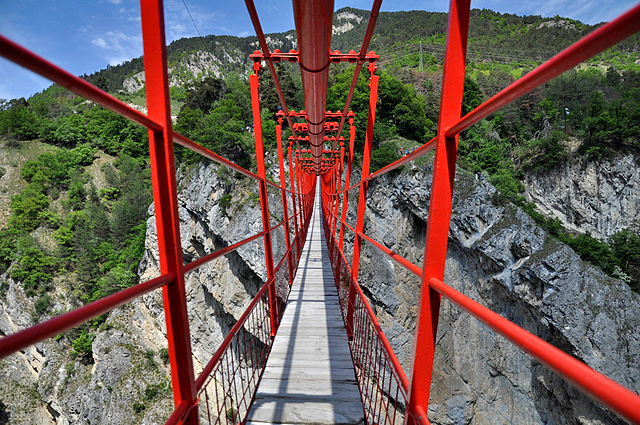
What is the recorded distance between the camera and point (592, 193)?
19.2 m

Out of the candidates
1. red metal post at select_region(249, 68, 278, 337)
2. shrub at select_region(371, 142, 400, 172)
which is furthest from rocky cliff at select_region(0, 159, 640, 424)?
red metal post at select_region(249, 68, 278, 337)

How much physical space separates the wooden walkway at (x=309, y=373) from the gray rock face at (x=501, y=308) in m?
11.1

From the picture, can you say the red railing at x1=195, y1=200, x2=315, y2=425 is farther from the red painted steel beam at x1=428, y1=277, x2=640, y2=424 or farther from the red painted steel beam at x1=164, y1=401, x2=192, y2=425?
the red painted steel beam at x1=428, y1=277, x2=640, y2=424

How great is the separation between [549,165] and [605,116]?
4.00 meters

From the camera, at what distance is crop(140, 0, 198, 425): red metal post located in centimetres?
79

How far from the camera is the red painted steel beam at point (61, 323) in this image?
335 millimetres

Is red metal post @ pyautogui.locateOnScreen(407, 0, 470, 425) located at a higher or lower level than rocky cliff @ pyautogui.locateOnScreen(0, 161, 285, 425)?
higher

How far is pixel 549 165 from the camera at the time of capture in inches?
816

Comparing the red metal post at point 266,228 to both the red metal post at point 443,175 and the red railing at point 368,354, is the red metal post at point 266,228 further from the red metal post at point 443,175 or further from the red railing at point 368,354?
the red metal post at point 443,175

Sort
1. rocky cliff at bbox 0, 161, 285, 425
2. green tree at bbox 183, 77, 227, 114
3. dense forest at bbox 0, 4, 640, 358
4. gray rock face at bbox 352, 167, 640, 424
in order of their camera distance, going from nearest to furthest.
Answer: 1. gray rock face at bbox 352, 167, 640, 424
2. rocky cliff at bbox 0, 161, 285, 425
3. dense forest at bbox 0, 4, 640, 358
4. green tree at bbox 183, 77, 227, 114

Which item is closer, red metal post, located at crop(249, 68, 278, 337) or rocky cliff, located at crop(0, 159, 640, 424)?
red metal post, located at crop(249, 68, 278, 337)

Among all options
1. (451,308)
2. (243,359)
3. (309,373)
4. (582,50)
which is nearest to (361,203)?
(309,373)

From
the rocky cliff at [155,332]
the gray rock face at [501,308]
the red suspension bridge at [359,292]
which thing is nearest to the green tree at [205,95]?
the rocky cliff at [155,332]

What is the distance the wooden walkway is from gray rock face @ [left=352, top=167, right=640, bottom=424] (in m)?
11.1
